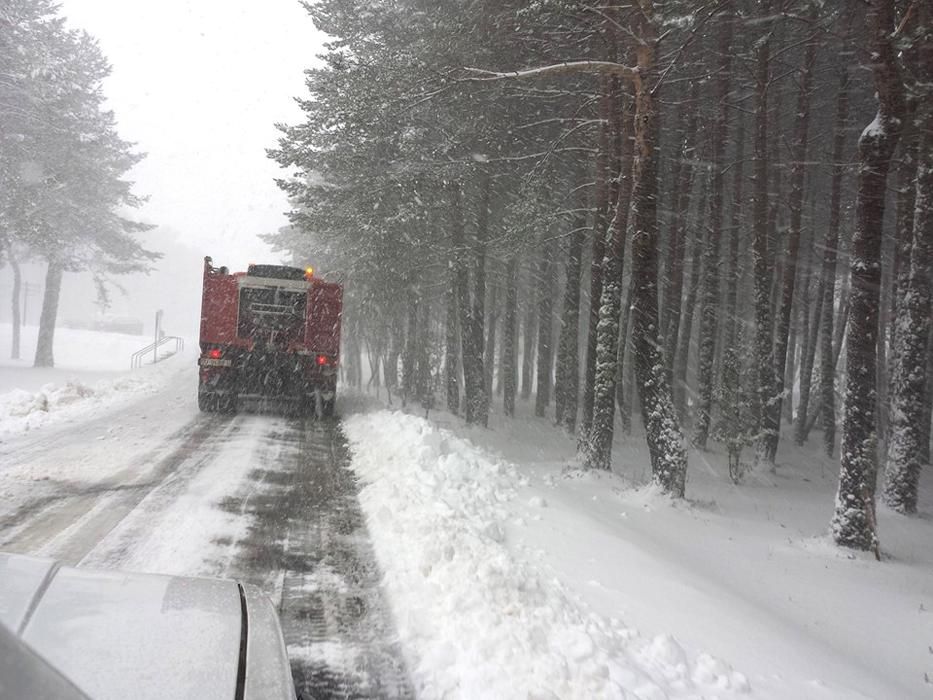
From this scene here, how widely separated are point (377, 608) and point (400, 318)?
70.2 feet

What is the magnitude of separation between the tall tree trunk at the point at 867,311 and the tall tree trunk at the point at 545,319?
10770mm

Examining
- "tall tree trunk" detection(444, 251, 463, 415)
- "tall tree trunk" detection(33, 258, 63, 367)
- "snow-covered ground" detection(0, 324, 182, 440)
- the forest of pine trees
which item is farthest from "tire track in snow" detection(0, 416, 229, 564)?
"tall tree trunk" detection(33, 258, 63, 367)

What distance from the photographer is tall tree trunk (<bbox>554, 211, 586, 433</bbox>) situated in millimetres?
17094

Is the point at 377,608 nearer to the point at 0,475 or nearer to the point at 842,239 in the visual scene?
the point at 0,475

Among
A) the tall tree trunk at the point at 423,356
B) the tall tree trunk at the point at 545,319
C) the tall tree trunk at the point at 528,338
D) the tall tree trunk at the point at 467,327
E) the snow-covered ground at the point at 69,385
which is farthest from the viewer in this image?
the tall tree trunk at the point at 528,338

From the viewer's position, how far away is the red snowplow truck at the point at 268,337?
46.0 ft

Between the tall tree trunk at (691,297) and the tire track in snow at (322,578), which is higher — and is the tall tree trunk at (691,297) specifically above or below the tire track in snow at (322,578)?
above

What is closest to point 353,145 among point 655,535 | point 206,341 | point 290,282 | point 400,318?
point 290,282

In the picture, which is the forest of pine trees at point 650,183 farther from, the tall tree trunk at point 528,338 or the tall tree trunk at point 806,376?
the tall tree trunk at point 528,338

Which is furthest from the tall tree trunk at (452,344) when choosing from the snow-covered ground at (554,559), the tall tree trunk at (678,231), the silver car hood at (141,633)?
the silver car hood at (141,633)

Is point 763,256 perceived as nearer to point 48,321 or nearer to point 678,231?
point 678,231

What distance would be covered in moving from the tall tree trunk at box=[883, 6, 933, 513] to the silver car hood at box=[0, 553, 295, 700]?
11757mm

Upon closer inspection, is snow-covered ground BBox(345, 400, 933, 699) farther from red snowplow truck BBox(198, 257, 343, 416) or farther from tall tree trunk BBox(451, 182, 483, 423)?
tall tree trunk BBox(451, 182, 483, 423)

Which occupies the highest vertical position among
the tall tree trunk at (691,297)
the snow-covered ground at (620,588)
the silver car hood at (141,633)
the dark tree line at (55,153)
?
the dark tree line at (55,153)
